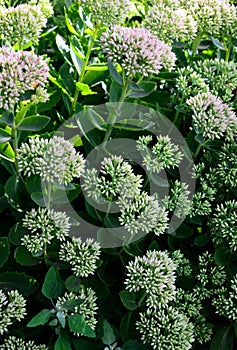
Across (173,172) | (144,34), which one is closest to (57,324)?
(173,172)

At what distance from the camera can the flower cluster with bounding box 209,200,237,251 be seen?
1268 millimetres

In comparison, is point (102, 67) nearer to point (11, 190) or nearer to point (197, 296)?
point (11, 190)

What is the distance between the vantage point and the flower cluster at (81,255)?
1169 millimetres

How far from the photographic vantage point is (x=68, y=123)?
1367mm

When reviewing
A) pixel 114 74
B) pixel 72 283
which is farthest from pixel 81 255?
pixel 114 74

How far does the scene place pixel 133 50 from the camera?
46.8 inches

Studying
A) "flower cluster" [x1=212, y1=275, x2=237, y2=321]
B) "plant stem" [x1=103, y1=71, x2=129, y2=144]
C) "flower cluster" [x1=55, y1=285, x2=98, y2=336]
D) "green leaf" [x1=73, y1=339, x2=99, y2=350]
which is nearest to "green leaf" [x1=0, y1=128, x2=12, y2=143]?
"plant stem" [x1=103, y1=71, x2=129, y2=144]

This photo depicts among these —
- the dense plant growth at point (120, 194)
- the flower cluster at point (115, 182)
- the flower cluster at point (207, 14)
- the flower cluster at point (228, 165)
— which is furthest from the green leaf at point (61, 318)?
the flower cluster at point (207, 14)

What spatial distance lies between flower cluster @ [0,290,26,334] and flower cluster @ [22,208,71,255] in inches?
4.0

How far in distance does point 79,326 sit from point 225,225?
0.41 m

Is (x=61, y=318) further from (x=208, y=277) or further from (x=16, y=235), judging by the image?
(x=208, y=277)

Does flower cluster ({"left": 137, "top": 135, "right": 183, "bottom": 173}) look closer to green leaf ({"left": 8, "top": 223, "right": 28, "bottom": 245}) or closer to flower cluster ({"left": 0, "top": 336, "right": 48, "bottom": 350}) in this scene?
green leaf ({"left": 8, "top": 223, "right": 28, "bottom": 245})

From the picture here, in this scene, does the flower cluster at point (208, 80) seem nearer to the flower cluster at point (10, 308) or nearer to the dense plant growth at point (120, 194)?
the dense plant growth at point (120, 194)

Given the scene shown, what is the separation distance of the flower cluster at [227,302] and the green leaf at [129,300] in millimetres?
194
